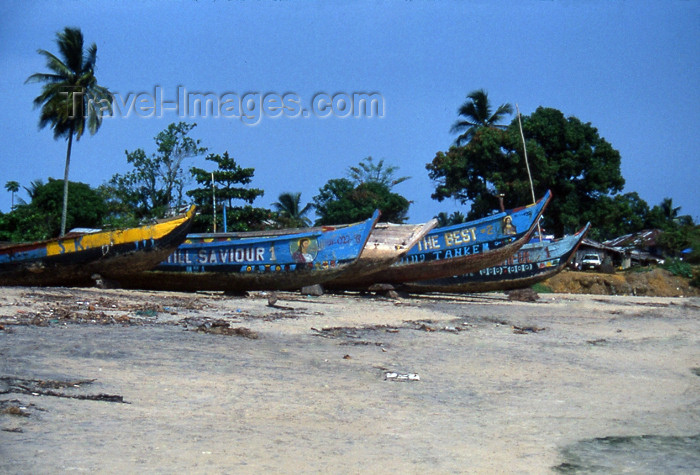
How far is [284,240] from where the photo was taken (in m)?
16.3

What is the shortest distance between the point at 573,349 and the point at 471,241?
32.5 feet

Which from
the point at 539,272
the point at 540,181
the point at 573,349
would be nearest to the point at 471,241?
the point at 539,272

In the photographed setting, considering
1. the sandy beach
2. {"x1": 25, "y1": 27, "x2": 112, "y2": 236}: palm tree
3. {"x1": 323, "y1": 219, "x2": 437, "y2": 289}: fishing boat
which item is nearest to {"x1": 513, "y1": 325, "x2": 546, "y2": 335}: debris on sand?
the sandy beach

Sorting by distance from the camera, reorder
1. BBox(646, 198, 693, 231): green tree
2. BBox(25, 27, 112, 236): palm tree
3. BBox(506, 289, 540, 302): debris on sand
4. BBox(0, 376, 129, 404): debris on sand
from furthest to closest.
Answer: BBox(646, 198, 693, 231): green tree
BBox(25, 27, 112, 236): palm tree
BBox(506, 289, 540, 302): debris on sand
BBox(0, 376, 129, 404): debris on sand

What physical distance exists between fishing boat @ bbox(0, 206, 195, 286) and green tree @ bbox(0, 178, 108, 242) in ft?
50.8

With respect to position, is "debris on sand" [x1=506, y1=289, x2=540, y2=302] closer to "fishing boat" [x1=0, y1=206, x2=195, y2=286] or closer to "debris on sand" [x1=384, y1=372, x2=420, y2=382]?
"fishing boat" [x1=0, y1=206, x2=195, y2=286]

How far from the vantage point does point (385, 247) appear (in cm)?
1794

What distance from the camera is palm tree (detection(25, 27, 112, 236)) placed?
1117 inches

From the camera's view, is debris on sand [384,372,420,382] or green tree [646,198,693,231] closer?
debris on sand [384,372,420,382]

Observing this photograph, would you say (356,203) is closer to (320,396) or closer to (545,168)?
(545,168)

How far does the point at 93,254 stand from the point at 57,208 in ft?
69.0

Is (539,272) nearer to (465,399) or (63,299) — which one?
(63,299)

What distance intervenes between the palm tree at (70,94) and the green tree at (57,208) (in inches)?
161

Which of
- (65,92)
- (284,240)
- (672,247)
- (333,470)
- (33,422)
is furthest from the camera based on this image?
(672,247)
